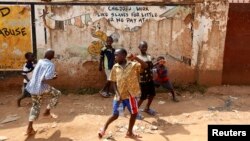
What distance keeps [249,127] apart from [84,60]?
3655 millimetres

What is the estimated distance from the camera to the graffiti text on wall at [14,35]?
7789mm

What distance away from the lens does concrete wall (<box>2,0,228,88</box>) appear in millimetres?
7891

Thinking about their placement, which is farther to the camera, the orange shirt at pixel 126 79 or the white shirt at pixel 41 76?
the white shirt at pixel 41 76

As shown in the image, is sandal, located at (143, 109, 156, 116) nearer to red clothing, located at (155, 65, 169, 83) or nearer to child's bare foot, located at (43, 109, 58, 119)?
red clothing, located at (155, 65, 169, 83)

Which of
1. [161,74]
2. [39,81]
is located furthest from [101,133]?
[161,74]

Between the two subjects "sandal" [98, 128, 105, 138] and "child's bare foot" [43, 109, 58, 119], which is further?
"child's bare foot" [43, 109, 58, 119]

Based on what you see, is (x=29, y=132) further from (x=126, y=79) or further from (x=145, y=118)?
(x=145, y=118)

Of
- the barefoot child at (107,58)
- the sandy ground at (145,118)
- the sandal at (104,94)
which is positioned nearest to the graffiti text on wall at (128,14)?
the barefoot child at (107,58)

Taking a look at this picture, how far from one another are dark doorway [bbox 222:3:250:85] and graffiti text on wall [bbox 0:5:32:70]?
4241 mm

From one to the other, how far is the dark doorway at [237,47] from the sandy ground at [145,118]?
0.95 feet

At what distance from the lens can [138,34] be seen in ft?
26.3

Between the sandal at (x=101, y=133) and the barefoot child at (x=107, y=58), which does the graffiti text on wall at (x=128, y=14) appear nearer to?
the barefoot child at (x=107, y=58)

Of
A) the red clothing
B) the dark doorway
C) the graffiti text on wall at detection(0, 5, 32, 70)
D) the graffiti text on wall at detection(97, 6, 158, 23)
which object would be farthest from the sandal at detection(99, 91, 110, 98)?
the dark doorway

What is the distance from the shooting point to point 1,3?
773cm
